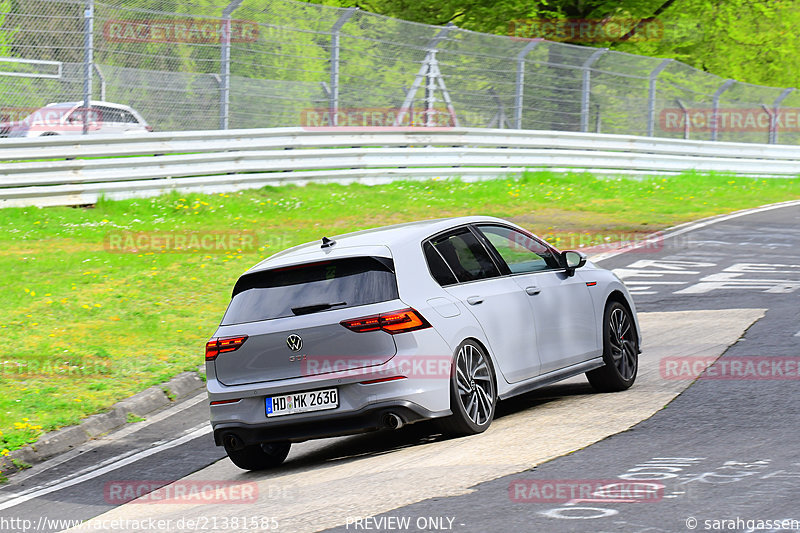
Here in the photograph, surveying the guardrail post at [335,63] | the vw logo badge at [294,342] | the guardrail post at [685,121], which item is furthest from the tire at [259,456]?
the guardrail post at [685,121]

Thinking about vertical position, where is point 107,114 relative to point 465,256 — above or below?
above

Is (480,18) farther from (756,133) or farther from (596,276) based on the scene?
(596,276)

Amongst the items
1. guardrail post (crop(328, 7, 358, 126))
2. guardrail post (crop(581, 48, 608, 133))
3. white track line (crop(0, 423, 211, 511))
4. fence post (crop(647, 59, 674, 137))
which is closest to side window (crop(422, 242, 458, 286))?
white track line (crop(0, 423, 211, 511))

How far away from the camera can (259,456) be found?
25.4 ft

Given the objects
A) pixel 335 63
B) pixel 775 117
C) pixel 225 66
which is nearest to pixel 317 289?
pixel 225 66

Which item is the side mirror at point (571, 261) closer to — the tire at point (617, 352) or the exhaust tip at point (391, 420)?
the tire at point (617, 352)

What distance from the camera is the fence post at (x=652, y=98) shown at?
93.8ft

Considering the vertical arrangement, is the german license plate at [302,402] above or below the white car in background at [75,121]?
below

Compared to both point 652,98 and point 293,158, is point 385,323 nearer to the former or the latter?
point 293,158

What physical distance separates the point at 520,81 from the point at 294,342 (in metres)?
19.2

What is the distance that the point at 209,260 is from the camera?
1500 centimetres

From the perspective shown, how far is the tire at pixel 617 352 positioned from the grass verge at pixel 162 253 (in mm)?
3929

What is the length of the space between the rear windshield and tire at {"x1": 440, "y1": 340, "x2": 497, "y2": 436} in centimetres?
68

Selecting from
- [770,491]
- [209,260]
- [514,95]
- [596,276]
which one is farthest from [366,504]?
[514,95]
